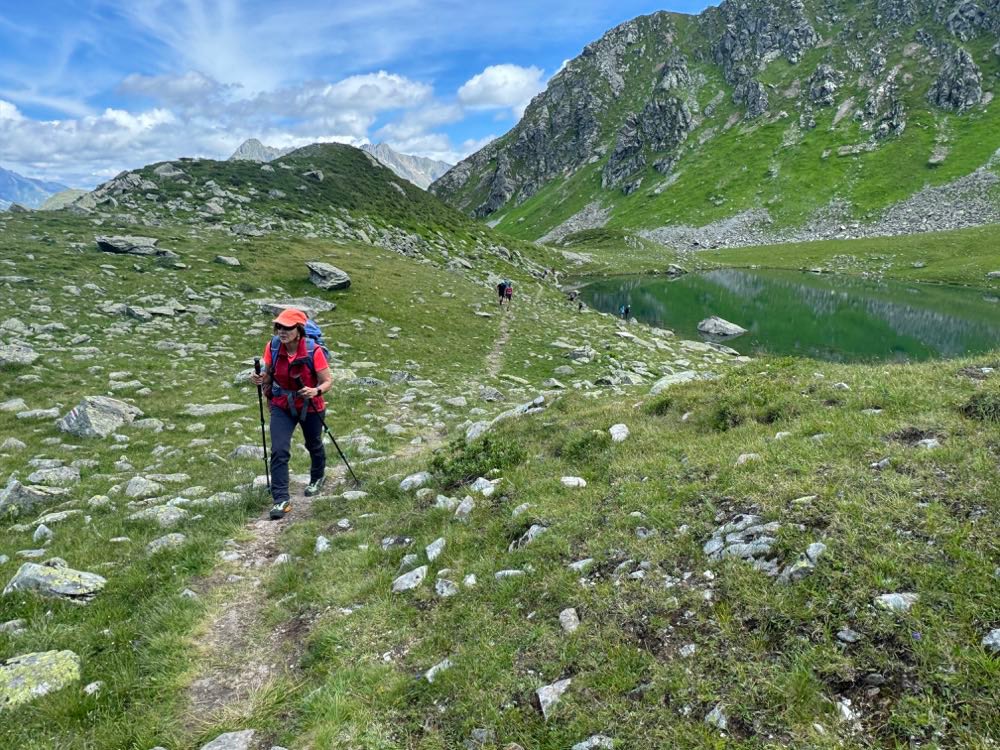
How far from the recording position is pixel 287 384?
11.0 meters

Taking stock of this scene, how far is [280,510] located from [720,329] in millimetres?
45608

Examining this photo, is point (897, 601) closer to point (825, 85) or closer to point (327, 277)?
point (327, 277)

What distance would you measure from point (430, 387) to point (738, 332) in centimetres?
3642

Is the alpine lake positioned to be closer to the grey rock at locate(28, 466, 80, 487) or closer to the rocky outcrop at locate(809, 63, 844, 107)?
the grey rock at locate(28, 466, 80, 487)

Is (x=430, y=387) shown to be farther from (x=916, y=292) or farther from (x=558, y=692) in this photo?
(x=916, y=292)

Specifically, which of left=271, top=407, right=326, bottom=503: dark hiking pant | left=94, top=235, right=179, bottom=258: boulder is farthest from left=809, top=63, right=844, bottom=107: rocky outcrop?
left=271, top=407, right=326, bottom=503: dark hiking pant

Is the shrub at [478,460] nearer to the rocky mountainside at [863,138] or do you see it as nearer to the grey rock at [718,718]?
the grey rock at [718,718]

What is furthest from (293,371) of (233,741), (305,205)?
(305,205)

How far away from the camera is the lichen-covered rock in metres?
5.70

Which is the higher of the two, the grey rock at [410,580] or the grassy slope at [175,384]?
the grassy slope at [175,384]

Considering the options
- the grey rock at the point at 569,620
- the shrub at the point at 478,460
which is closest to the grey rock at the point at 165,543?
the shrub at the point at 478,460

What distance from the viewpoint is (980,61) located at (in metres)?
161

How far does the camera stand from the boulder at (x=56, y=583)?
7.50 metres

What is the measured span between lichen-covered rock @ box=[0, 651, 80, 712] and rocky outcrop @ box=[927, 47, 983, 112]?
219 meters
